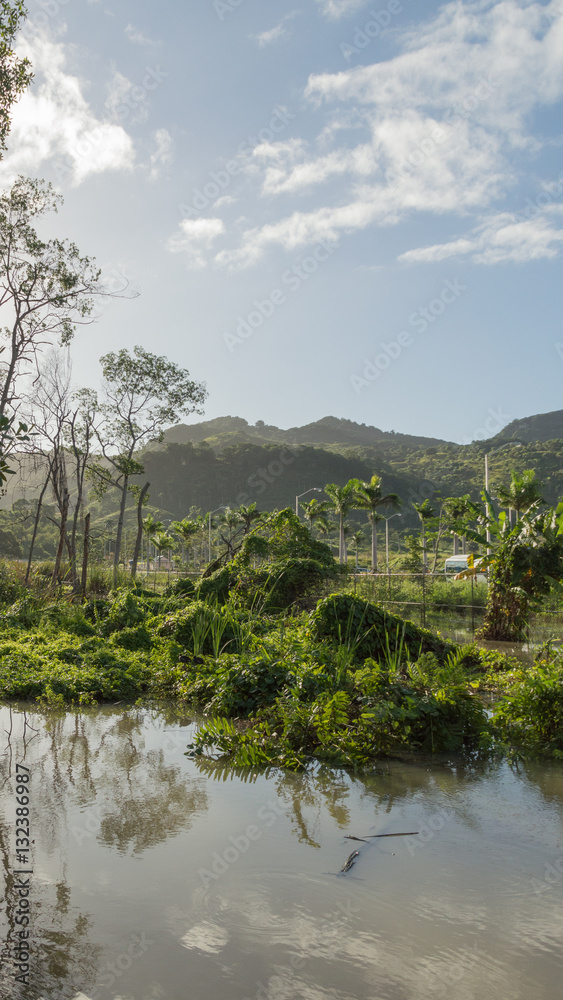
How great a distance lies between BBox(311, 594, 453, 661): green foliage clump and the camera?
990cm

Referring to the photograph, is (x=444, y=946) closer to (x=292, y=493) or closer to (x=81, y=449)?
(x=81, y=449)

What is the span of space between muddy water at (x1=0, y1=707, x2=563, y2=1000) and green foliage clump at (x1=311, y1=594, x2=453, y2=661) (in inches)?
139

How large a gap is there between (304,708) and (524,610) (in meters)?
10.8

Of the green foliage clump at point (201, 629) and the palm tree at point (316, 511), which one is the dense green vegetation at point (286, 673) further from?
the palm tree at point (316, 511)

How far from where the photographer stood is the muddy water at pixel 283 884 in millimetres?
3100

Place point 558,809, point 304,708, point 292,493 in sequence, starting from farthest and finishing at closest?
1. point 292,493
2. point 304,708
3. point 558,809

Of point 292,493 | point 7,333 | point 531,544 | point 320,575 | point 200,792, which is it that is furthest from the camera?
point 292,493

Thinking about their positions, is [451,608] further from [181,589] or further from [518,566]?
[181,589]

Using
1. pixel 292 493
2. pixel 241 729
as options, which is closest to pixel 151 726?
pixel 241 729

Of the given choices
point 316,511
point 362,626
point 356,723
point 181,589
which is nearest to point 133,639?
point 181,589

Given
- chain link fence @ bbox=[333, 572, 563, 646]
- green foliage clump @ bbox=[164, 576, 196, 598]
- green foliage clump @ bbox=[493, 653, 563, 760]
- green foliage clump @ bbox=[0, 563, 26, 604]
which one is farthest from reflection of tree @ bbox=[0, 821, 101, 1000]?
green foliage clump @ bbox=[0, 563, 26, 604]

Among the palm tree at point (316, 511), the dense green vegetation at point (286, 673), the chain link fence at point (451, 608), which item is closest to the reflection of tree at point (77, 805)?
the dense green vegetation at point (286, 673)

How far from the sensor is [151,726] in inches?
324

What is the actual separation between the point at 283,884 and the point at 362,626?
616 cm
